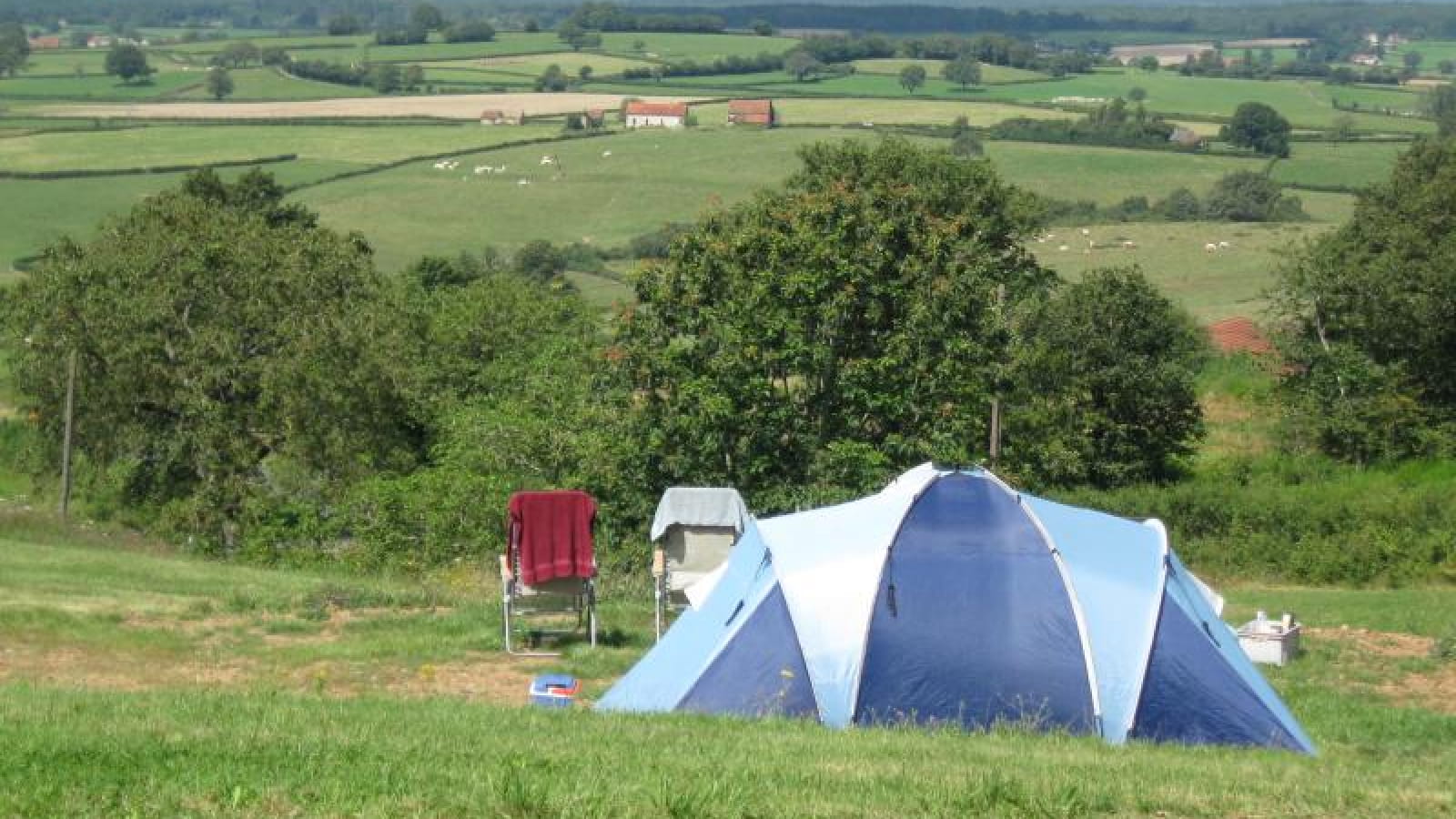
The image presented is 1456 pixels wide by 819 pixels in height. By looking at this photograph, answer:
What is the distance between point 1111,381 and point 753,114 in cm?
7728

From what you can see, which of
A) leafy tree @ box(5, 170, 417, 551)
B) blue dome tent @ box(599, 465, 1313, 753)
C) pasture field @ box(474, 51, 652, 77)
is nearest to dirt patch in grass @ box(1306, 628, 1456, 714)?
blue dome tent @ box(599, 465, 1313, 753)

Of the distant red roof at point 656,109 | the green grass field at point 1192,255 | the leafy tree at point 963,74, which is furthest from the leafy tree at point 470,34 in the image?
the green grass field at point 1192,255

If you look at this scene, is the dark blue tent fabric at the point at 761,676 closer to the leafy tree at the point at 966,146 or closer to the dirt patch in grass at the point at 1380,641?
the dirt patch in grass at the point at 1380,641

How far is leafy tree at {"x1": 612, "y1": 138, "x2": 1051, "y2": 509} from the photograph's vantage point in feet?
93.5

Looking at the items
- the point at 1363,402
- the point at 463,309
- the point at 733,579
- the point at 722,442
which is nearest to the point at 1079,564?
the point at 733,579

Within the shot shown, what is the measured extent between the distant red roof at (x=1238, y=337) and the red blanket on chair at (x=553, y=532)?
3935 cm

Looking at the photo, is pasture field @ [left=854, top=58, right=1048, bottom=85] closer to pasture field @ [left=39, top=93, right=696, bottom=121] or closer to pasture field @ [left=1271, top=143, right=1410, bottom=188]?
pasture field @ [left=39, top=93, right=696, bottom=121]

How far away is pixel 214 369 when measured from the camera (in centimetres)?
3666

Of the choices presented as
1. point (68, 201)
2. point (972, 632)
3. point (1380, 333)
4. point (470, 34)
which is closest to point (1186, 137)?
point (68, 201)

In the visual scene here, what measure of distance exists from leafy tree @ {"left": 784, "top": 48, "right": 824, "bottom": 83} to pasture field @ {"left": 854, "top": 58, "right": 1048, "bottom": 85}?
338cm

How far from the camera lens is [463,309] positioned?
41375 millimetres

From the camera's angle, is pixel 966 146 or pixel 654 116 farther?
pixel 654 116

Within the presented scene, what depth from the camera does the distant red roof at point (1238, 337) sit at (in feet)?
183

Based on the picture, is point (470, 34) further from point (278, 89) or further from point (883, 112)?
point (883, 112)
